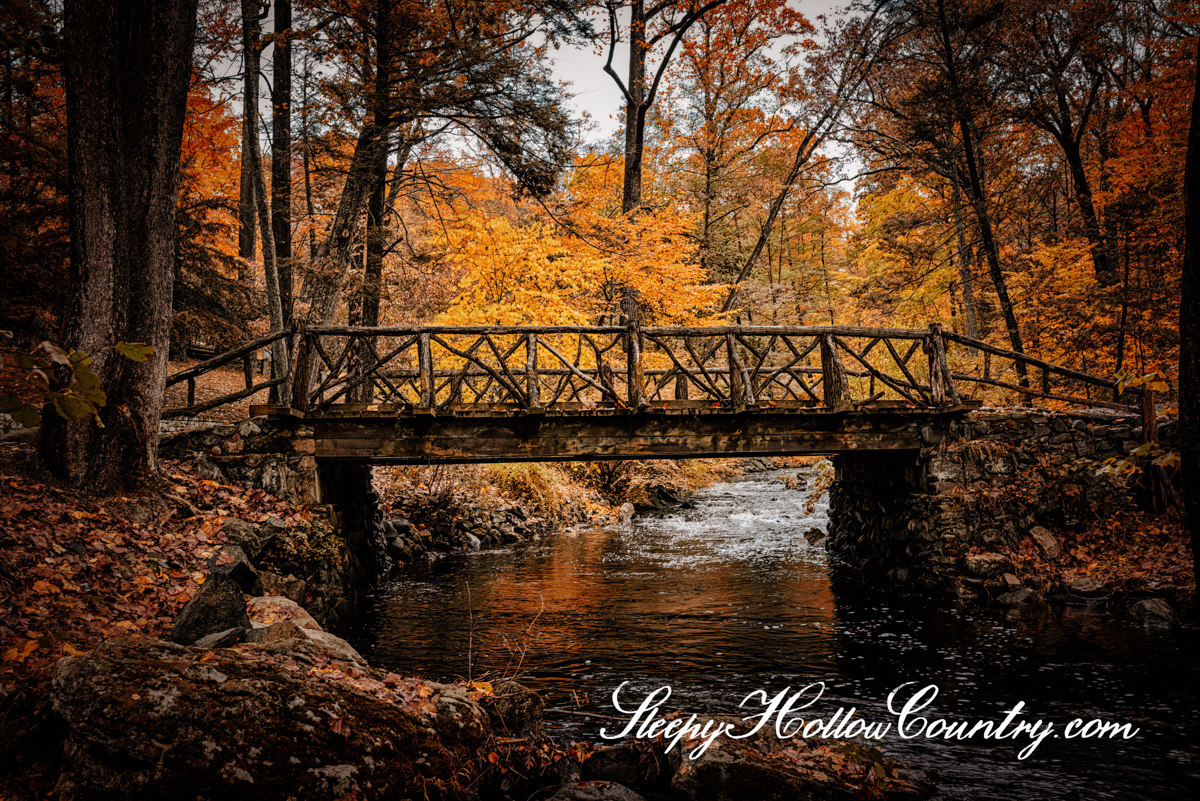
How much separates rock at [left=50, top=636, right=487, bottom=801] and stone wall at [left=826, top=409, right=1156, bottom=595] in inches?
327

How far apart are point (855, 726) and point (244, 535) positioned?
20.9 ft

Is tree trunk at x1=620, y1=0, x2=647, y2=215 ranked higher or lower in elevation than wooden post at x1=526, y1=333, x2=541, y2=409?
higher

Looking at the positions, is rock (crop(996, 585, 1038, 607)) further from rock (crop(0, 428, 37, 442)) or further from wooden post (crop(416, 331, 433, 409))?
rock (crop(0, 428, 37, 442))

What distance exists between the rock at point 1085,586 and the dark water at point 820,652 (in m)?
0.38

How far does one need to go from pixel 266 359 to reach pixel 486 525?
32.3 ft

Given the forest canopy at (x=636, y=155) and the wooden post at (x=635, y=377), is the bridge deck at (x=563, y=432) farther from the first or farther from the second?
the forest canopy at (x=636, y=155)

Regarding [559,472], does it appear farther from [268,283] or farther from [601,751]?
[601,751]

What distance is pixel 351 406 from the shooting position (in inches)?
399

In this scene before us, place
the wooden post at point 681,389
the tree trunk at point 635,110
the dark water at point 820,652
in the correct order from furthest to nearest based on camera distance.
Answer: the tree trunk at point 635,110
the wooden post at point 681,389
the dark water at point 820,652

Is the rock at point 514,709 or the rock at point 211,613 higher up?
the rock at point 211,613

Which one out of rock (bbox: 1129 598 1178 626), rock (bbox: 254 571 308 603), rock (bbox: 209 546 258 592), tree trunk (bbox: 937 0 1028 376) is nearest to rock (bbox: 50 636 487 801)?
rock (bbox: 209 546 258 592)

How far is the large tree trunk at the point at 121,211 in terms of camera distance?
258 inches

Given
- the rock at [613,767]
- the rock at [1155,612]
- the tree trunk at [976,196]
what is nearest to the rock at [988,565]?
the rock at [1155,612]

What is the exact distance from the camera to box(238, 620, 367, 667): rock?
195 inches
